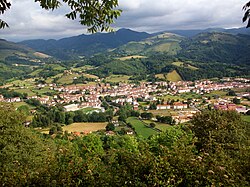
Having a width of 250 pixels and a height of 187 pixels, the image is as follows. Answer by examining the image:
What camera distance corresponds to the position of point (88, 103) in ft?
265

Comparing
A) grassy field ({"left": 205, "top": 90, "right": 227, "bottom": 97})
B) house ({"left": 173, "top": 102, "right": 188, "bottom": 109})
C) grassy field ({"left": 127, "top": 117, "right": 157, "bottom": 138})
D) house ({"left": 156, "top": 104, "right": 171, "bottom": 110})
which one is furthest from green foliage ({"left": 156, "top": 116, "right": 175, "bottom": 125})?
grassy field ({"left": 205, "top": 90, "right": 227, "bottom": 97})

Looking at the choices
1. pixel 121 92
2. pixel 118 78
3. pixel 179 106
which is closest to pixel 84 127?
pixel 179 106

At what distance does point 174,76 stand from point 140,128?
3072 inches

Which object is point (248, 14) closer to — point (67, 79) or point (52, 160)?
point (52, 160)

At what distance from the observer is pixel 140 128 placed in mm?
49750

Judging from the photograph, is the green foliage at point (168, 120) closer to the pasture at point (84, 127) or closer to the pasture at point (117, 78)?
the pasture at point (84, 127)

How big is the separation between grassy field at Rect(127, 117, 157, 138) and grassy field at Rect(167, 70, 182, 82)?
64511mm

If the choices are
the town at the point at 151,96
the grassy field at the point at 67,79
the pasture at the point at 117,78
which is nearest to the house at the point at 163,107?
the town at the point at 151,96

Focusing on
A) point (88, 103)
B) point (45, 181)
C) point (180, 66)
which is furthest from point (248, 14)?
point (180, 66)

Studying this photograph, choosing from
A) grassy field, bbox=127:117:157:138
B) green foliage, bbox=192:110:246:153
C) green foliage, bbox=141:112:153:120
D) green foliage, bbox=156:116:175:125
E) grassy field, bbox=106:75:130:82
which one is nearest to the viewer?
green foliage, bbox=192:110:246:153

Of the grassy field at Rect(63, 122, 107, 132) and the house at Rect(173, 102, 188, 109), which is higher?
the grassy field at Rect(63, 122, 107, 132)

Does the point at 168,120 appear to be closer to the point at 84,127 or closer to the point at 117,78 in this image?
the point at 84,127

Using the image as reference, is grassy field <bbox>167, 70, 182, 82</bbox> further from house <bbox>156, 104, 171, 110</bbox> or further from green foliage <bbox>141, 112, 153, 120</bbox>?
green foliage <bbox>141, 112, 153, 120</bbox>

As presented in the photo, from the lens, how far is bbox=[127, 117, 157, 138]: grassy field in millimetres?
45531
